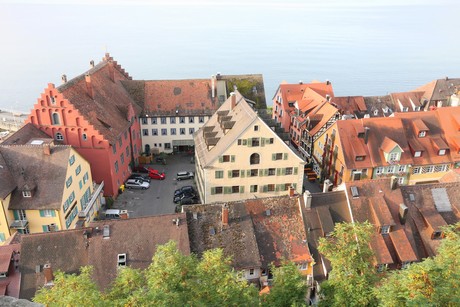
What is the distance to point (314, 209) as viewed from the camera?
38.8m

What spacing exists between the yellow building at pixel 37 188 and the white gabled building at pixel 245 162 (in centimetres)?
1492

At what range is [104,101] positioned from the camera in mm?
58188

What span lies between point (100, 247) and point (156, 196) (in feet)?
71.8

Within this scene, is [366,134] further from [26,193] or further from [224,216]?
[26,193]

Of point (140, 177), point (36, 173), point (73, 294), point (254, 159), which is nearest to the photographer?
point (73, 294)

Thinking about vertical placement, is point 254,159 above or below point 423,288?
above

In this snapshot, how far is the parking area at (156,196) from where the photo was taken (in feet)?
174

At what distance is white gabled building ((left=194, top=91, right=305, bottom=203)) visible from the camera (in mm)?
46969

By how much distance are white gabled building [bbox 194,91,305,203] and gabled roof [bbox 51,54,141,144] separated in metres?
13.3

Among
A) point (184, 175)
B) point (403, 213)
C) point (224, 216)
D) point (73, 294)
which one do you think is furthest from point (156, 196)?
point (73, 294)

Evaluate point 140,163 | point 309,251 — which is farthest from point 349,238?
point 140,163

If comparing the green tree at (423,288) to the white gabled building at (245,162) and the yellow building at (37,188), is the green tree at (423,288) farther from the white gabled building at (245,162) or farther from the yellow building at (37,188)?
the yellow building at (37,188)

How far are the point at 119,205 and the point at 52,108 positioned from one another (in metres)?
14.7

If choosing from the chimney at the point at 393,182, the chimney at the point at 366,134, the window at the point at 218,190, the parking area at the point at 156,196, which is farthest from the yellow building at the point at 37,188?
the chimney at the point at 366,134
